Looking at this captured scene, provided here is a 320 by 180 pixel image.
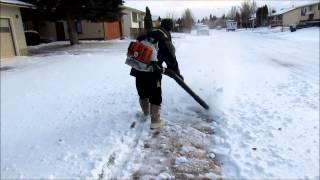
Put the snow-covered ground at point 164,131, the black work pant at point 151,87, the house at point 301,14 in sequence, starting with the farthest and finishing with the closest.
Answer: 1. the house at point 301,14
2. the black work pant at point 151,87
3. the snow-covered ground at point 164,131

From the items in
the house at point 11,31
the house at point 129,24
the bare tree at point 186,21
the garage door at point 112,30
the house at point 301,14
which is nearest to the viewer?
the house at point 11,31

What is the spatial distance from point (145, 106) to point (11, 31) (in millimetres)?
14873

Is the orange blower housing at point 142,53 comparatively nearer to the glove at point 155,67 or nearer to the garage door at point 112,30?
the glove at point 155,67

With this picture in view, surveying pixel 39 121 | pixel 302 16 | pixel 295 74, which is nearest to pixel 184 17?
pixel 302 16

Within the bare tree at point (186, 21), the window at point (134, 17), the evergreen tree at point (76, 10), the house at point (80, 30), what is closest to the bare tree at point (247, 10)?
the bare tree at point (186, 21)

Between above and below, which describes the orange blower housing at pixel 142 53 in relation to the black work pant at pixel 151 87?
above

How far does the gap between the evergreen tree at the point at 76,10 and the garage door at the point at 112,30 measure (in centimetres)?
929

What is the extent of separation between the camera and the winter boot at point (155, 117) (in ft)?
16.7

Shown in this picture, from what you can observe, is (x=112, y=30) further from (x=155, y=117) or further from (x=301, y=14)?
(x=301, y=14)

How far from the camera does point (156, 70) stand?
494 centimetres

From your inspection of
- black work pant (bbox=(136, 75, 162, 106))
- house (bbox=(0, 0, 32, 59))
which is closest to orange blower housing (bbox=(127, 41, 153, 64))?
black work pant (bbox=(136, 75, 162, 106))

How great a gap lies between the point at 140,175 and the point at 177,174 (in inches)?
17.8

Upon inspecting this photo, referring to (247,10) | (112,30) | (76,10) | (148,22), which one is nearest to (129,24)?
(112,30)

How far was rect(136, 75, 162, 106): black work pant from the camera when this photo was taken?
4.99m
